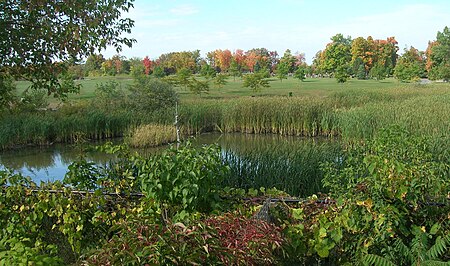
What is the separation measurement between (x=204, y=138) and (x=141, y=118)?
8.73 ft

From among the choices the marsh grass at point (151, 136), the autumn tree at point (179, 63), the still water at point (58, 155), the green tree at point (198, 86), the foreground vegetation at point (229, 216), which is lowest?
the still water at point (58, 155)

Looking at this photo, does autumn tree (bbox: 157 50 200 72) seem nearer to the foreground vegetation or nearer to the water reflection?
the water reflection

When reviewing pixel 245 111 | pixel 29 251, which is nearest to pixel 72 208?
pixel 29 251

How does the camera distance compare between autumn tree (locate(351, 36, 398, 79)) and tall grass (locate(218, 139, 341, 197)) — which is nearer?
tall grass (locate(218, 139, 341, 197))

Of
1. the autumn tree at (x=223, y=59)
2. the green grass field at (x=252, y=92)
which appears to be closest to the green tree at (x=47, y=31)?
the green grass field at (x=252, y=92)

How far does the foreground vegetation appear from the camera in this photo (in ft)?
8.16

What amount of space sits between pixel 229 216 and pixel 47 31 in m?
2.93

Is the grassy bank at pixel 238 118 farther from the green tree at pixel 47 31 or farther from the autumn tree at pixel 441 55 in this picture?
A: the autumn tree at pixel 441 55

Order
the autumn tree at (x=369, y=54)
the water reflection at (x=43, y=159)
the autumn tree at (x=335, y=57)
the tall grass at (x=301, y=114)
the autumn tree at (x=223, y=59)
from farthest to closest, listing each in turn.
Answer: the autumn tree at (x=223, y=59)
the autumn tree at (x=369, y=54)
the autumn tree at (x=335, y=57)
the tall grass at (x=301, y=114)
the water reflection at (x=43, y=159)

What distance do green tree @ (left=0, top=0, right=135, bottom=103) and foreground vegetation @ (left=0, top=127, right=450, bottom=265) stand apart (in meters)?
1.32

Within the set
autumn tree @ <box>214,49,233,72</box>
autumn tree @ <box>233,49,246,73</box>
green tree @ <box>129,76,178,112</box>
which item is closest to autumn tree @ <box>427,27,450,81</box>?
autumn tree @ <box>233,49,246,73</box>

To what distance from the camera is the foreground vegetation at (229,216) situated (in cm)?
249

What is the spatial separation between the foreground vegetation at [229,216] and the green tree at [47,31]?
1315 mm

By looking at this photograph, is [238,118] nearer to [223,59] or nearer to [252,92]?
[252,92]
